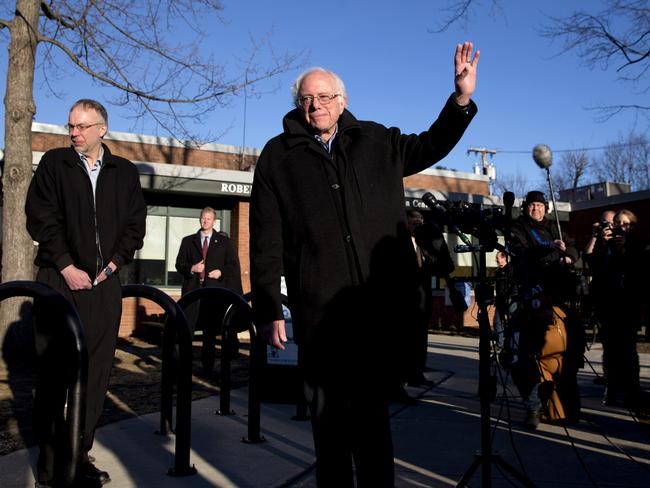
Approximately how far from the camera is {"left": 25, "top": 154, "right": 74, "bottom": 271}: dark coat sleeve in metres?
3.57

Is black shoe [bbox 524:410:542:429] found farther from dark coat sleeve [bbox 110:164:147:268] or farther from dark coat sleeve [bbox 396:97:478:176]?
dark coat sleeve [bbox 110:164:147:268]

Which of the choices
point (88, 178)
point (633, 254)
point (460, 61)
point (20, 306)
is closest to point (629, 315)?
point (633, 254)

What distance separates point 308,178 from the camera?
280 cm

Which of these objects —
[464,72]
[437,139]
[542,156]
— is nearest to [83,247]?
[437,139]

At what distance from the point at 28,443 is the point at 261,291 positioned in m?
2.50

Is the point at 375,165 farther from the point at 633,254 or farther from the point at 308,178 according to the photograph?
the point at 633,254

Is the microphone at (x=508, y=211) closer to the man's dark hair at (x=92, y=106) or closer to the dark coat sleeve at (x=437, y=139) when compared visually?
the dark coat sleeve at (x=437, y=139)

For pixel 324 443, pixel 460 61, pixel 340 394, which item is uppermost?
pixel 460 61

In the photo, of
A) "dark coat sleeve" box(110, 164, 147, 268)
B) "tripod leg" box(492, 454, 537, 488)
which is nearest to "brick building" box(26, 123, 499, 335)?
"dark coat sleeve" box(110, 164, 147, 268)

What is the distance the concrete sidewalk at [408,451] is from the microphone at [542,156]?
5.78ft

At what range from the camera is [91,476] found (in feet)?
11.6

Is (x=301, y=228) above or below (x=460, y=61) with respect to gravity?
below

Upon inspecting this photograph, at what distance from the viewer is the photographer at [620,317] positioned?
6.11 m

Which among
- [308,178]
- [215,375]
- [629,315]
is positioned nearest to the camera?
[308,178]
